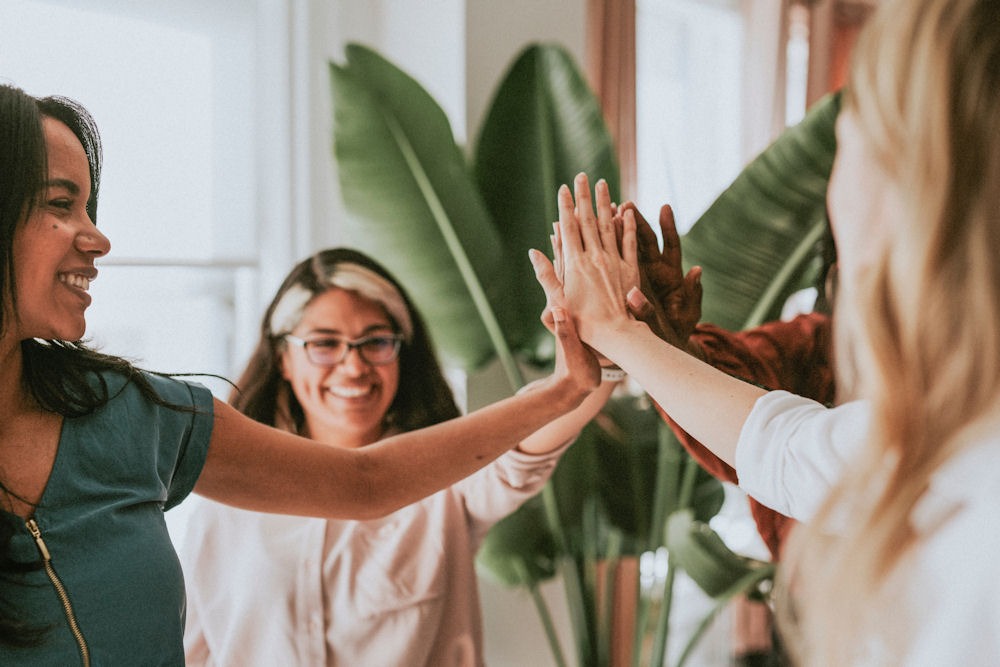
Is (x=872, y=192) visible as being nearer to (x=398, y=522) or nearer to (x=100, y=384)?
(x=100, y=384)

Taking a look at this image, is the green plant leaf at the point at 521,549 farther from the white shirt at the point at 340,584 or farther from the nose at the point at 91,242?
the nose at the point at 91,242

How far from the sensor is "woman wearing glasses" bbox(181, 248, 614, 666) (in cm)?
137

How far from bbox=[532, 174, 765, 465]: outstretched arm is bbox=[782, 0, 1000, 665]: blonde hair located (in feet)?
0.99

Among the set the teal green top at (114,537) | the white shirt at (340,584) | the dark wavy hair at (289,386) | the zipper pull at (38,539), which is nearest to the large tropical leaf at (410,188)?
the dark wavy hair at (289,386)

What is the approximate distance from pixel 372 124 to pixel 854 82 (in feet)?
4.02

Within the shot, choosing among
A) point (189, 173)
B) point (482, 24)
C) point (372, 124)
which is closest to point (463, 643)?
point (372, 124)

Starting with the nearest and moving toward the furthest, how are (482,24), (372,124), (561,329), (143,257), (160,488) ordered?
(160,488), (561,329), (372,124), (143,257), (482,24)

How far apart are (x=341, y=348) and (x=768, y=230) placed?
87 cm

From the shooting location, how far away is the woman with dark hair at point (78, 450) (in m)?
0.86

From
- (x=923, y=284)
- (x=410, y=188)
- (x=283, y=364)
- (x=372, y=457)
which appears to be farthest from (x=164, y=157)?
(x=923, y=284)

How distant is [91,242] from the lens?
91 centimetres

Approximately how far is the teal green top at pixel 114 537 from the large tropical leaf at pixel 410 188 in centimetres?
87

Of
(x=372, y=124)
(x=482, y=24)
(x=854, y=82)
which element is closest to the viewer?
(x=854, y=82)

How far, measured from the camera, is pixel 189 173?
82.8 inches
